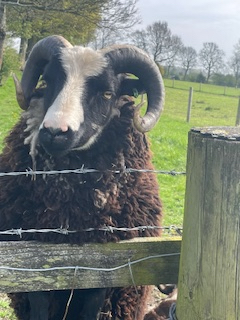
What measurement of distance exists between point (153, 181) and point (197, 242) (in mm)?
1565

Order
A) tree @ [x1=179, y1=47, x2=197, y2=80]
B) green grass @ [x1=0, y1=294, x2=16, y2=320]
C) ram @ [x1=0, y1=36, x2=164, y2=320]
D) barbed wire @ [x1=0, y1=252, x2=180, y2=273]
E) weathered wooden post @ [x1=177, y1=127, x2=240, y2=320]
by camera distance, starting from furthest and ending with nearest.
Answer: tree @ [x1=179, y1=47, x2=197, y2=80] < green grass @ [x1=0, y1=294, x2=16, y2=320] < ram @ [x1=0, y1=36, x2=164, y2=320] < barbed wire @ [x1=0, y1=252, x2=180, y2=273] < weathered wooden post @ [x1=177, y1=127, x2=240, y2=320]

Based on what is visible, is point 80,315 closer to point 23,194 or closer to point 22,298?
point 22,298

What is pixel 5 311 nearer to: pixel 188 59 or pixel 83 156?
pixel 83 156

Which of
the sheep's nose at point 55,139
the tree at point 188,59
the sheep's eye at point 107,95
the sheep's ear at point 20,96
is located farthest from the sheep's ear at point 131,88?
the tree at point 188,59

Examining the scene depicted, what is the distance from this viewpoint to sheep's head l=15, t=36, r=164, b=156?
324 centimetres

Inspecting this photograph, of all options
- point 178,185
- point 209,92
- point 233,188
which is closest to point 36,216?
point 233,188

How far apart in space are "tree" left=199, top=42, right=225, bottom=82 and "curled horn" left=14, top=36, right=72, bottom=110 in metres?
62.3

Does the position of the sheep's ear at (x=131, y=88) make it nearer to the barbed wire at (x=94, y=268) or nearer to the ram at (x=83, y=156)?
the ram at (x=83, y=156)

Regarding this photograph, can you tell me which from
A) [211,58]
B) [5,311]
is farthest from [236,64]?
[5,311]

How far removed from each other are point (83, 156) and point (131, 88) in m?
0.72

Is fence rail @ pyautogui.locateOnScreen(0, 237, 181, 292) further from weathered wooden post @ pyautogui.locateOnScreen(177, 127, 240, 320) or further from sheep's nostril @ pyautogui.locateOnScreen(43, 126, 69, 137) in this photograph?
sheep's nostril @ pyautogui.locateOnScreen(43, 126, 69, 137)

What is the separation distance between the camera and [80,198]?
10.1 feet

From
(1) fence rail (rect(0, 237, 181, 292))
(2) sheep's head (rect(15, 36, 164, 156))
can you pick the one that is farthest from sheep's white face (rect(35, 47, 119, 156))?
(1) fence rail (rect(0, 237, 181, 292))

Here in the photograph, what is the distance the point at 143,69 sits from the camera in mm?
3549
